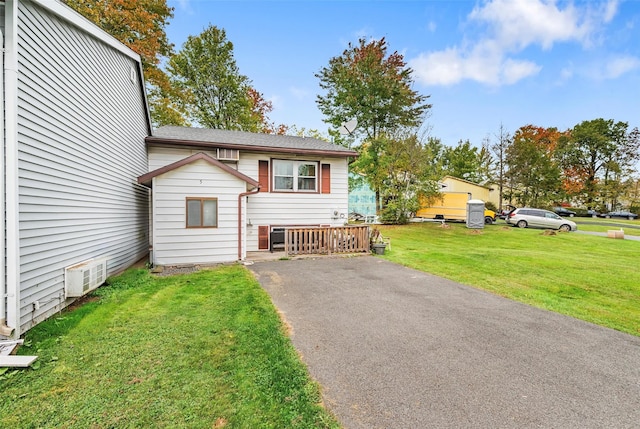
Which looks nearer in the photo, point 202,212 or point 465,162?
point 202,212

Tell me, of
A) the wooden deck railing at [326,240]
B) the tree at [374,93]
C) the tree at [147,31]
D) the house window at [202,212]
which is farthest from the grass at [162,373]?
the tree at [374,93]

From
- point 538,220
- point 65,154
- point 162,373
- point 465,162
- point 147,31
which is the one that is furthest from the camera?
point 465,162

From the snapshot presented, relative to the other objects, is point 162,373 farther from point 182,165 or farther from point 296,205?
point 296,205

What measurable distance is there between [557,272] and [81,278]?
1080cm

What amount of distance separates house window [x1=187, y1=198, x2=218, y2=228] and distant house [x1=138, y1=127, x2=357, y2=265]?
0.09 ft

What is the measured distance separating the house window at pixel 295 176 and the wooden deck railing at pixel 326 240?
1.96 meters

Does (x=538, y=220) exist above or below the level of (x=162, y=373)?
above

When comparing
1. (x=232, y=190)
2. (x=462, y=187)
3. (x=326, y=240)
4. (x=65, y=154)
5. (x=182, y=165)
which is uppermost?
(x=462, y=187)

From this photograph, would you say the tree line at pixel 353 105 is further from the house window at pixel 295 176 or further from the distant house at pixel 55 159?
the distant house at pixel 55 159

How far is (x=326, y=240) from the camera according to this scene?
9648 mm

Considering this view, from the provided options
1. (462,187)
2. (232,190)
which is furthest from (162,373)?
(462,187)

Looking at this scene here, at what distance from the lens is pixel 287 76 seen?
21.4 metres

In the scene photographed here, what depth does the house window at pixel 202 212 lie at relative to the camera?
7.89m

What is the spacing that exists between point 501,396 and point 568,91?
2630 centimetres
